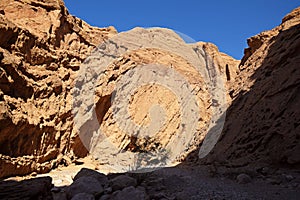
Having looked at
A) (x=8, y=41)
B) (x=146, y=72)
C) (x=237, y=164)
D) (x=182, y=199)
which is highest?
(x=146, y=72)

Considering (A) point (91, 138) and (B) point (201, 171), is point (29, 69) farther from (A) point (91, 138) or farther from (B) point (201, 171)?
(B) point (201, 171)

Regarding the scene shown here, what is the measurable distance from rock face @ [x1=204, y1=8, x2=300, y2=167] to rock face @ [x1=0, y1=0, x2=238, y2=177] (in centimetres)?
293

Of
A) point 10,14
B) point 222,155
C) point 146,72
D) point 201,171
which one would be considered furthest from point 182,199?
point 146,72

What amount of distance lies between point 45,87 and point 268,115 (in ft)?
27.7

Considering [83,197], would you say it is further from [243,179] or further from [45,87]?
[45,87]

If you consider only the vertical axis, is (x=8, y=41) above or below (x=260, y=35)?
below

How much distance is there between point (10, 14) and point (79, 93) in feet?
14.3

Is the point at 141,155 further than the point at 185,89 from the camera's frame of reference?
No

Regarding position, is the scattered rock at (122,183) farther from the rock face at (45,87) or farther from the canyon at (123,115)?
the rock face at (45,87)

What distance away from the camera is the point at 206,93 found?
16141 millimetres

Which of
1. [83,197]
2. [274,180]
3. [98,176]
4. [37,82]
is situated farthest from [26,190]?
[37,82]

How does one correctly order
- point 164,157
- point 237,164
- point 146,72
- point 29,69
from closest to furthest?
point 237,164 < point 29,69 < point 164,157 < point 146,72

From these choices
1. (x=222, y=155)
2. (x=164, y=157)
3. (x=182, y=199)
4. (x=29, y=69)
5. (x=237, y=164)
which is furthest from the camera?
(x=164, y=157)

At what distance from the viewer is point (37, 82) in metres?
9.30
